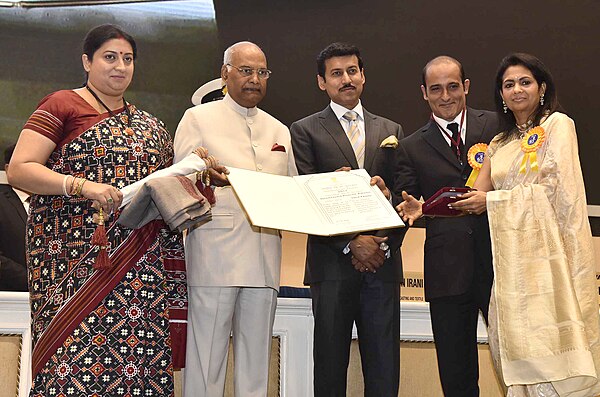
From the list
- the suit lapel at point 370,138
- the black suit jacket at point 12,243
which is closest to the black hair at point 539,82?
the suit lapel at point 370,138

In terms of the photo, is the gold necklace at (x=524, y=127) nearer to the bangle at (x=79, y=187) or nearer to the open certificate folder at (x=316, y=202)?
the open certificate folder at (x=316, y=202)

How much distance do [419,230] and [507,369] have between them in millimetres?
2745

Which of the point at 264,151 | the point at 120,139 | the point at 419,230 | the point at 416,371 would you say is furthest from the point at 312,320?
the point at 419,230

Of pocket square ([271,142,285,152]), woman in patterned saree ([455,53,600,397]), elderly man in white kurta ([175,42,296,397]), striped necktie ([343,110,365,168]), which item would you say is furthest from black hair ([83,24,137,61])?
woman in patterned saree ([455,53,600,397])

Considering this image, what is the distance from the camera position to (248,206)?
2.81m

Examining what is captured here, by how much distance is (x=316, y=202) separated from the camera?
118 inches

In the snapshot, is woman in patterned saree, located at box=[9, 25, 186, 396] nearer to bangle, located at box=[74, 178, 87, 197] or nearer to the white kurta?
bangle, located at box=[74, 178, 87, 197]

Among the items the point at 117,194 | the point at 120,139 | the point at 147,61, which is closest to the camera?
the point at 117,194

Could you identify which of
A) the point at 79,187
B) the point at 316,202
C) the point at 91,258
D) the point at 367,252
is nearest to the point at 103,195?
the point at 79,187

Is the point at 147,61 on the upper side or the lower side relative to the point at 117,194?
upper

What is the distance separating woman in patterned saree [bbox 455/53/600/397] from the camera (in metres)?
2.84

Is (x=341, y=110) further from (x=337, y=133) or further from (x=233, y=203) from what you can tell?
(x=233, y=203)

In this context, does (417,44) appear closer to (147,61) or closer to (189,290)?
(147,61)

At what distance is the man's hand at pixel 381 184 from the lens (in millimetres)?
3151
